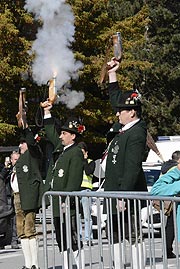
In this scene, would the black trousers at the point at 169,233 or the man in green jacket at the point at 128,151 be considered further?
the man in green jacket at the point at 128,151

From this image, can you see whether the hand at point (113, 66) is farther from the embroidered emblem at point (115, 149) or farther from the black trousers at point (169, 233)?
the black trousers at point (169, 233)

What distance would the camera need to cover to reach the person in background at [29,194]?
476 inches

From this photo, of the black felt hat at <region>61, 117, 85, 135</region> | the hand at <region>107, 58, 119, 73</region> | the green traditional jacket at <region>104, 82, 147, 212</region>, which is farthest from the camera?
Result: the black felt hat at <region>61, 117, 85, 135</region>

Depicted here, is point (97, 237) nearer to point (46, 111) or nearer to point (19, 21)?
point (46, 111)

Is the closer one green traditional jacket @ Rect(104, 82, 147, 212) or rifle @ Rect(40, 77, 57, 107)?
green traditional jacket @ Rect(104, 82, 147, 212)

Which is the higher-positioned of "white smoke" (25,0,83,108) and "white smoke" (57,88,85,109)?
"white smoke" (57,88,85,109)

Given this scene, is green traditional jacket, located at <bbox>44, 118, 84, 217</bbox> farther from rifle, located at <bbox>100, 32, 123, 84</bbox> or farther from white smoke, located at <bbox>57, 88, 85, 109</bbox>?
white smoke, located at <bbox>57, 88, 85, 109</bbox>

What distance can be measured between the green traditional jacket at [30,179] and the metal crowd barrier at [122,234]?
3191 millimetres

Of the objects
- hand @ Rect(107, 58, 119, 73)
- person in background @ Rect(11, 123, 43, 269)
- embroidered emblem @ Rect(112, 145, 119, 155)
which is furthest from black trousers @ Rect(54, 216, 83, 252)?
person in background @ Rect(11, 123, 43, 269)

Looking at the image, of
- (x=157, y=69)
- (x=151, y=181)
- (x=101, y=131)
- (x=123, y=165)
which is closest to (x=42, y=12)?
(x=151, y=181)

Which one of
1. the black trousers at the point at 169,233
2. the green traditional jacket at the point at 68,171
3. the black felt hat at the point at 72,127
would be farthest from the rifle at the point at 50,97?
the black trousers at the point at 169,233

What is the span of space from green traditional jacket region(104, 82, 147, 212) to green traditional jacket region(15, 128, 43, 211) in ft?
10.3

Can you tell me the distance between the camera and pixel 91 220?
323 inches

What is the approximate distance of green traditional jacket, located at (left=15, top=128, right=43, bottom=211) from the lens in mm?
12211
